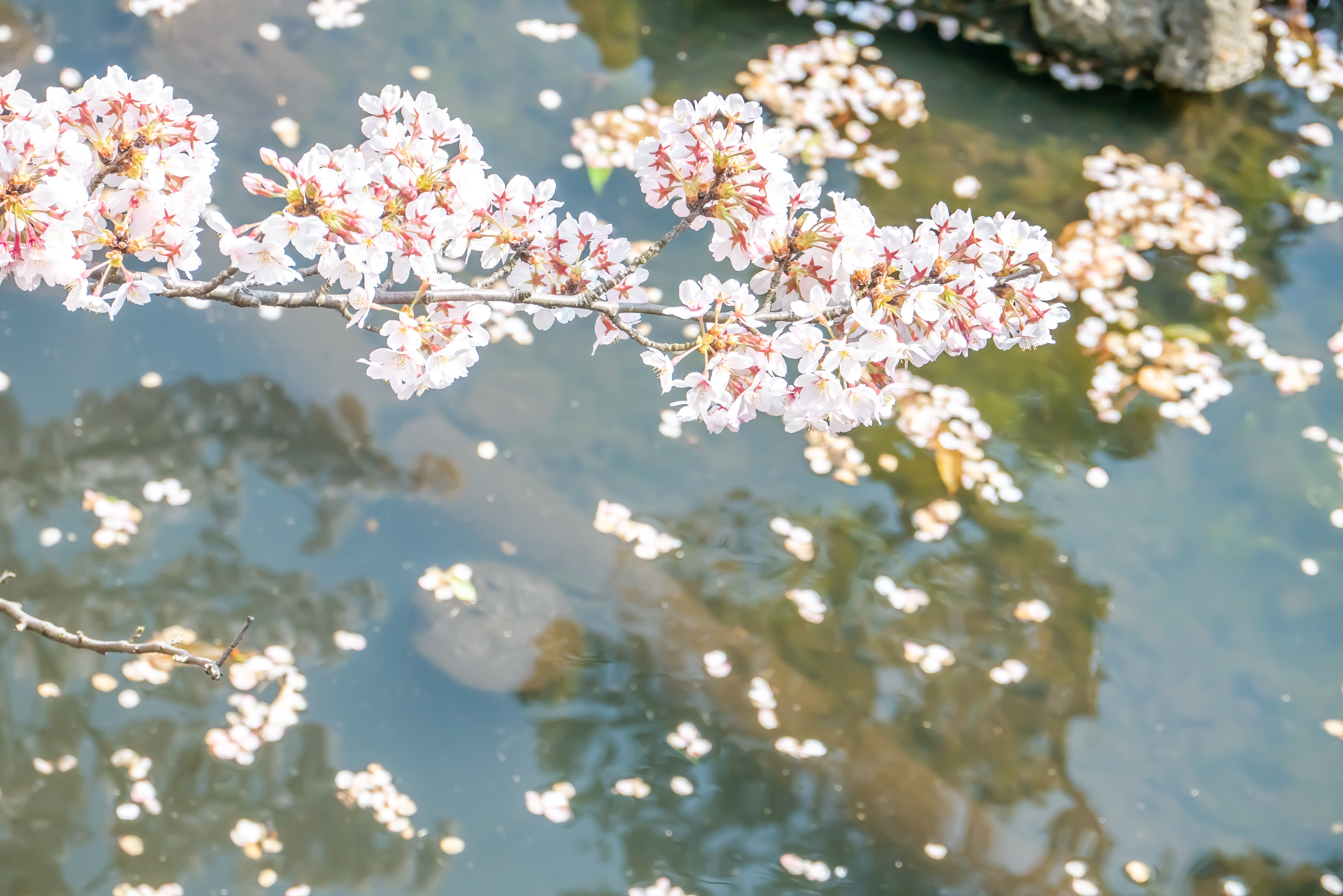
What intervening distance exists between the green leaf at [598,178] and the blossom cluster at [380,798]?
8.74 feet

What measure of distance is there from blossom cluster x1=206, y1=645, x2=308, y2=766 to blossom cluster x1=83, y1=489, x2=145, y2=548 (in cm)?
66

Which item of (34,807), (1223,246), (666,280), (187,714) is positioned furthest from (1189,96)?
(34,807)

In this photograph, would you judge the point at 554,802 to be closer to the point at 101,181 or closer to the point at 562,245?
the point at 562,245

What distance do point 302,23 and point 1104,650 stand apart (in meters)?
4.60

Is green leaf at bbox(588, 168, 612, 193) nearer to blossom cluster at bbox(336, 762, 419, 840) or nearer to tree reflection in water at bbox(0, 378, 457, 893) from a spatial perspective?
tree reflection in water at bbox(0, 378, 457, 893)

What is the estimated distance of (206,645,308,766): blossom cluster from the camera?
3.30 meters

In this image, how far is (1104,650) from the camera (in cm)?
377

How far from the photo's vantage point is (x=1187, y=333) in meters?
4.61

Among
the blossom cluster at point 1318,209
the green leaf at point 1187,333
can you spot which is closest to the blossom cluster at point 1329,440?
the green leaf at point 1187,333

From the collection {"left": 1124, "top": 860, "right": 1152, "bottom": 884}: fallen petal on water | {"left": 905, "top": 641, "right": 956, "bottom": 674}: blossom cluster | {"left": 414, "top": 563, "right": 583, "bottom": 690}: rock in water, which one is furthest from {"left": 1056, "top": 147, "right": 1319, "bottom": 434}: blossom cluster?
{"left": 414, "top": 563, "right": 583, "bottom": 690}: rock in water

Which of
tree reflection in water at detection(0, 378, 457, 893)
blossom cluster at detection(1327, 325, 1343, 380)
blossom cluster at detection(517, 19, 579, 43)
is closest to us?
tree reflection in water at detection(0, 378, 457, 893)

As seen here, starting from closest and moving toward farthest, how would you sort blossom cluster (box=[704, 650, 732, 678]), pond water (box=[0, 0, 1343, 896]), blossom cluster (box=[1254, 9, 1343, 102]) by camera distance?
1. pond water (box=[0, 0, 1343, 896])
2. blossom cluster (box=[704, 650, 732, 678])
3. blossom cluster (box=[1254, 9, 1343, 102])

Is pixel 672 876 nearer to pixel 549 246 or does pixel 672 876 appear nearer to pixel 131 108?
pixel 549 246

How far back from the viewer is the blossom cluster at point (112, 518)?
11.9 feet
